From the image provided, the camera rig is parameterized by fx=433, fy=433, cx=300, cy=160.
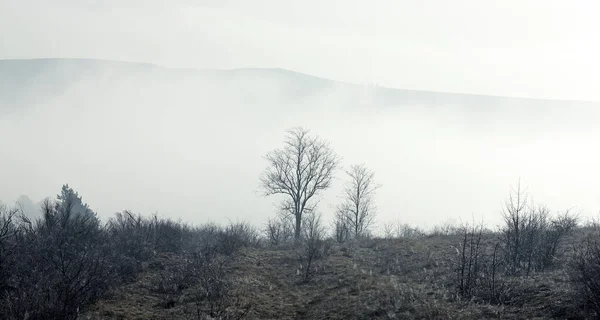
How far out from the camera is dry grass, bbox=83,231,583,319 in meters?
10.9

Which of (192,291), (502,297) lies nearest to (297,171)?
(192,291)

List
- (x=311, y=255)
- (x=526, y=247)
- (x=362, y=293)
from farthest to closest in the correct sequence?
(x=311, y=255) < (x=526, y=247) < (x=362, y=293)

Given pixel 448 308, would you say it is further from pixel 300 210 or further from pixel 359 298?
pixel 300 210

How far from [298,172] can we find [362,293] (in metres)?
30.1

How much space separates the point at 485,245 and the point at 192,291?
1456cm

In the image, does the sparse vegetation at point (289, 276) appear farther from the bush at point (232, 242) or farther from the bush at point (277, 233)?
the bush at point (277, 233)

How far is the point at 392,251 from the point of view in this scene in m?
23.9

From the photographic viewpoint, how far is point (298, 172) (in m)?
44.2

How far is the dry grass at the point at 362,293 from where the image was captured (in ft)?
35.9

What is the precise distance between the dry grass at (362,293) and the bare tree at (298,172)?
834 inches

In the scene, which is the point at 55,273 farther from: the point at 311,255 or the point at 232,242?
the point at 232,242

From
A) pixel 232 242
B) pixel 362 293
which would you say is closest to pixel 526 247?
pixel 362 293

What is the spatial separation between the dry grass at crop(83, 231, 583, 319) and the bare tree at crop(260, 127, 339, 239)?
2118cm

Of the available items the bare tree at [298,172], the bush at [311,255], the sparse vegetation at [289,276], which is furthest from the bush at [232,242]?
the bare tree at [298,172]
